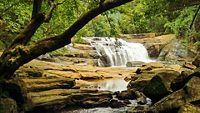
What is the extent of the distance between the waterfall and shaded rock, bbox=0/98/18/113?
20250 mm

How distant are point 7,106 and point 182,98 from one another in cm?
602

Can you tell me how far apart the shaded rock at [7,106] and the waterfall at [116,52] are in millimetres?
20250

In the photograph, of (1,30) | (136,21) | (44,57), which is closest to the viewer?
(136,21)

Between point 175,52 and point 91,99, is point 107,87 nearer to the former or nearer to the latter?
point 91,99

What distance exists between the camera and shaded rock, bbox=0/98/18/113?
11906mm

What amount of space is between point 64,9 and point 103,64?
1952 cm

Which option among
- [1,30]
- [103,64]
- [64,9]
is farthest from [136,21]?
[103,64]

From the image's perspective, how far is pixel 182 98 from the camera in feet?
40.6

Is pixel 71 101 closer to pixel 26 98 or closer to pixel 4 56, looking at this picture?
pixel 26 98

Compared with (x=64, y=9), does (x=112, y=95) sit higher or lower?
lower

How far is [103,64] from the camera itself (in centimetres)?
3388

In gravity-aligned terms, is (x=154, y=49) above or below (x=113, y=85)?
above

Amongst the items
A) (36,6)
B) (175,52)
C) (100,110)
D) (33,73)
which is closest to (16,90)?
(36,6)

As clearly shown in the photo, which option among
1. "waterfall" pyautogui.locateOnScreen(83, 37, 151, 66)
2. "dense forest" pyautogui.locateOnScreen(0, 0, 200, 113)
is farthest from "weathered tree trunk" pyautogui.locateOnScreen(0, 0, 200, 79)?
"waterfall" pyautogui.locateOnScreen(83, 37, 151, 66)
